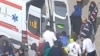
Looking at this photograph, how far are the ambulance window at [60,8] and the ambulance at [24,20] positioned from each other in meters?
0.42

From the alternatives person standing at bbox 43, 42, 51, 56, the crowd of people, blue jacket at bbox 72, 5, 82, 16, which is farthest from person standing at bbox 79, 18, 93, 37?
person standing at bbox 43, 42, 51, 56

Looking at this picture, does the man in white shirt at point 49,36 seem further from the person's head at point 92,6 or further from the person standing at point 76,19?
the person's head at point 92,6

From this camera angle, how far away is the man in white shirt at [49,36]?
20016mm

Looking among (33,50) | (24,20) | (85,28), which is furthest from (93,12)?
(24,20)

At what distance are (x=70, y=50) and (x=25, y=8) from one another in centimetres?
205

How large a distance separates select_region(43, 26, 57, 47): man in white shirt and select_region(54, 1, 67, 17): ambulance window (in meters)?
0.86

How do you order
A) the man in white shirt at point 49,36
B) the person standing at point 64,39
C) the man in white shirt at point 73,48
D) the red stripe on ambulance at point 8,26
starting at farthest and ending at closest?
the person standing at point 64,39 < the man in white shirt at point 49,36 < the man in white shirt at point 73,48 < the red stripe on ambulance at point 8,26

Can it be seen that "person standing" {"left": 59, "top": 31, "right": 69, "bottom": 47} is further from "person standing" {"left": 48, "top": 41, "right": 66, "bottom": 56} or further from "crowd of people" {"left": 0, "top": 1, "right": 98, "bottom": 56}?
"person standing" {"left": 48, "top": 41, "right": 66, "bottom": 56}

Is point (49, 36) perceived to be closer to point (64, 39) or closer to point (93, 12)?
point (64, 39)

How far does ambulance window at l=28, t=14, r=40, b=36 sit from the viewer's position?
1952cm

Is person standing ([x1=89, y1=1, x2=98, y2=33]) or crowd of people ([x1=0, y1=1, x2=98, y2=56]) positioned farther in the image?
person standing ([x1=89, y1=1, x2=98, y2=33])

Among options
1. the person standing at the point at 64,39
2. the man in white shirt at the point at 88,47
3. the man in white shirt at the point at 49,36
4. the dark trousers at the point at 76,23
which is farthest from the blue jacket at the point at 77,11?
the man in white shirt at the point at 49,36

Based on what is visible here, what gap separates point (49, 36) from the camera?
20.1m

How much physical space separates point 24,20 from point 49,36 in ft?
3.83
